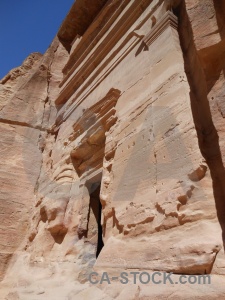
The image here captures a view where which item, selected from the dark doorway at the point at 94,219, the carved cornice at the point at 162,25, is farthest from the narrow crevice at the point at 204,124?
the dark doorway at the point at 94,219

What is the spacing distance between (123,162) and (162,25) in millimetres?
1671

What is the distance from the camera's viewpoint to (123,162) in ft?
9.18

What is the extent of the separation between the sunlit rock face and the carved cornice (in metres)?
0.02

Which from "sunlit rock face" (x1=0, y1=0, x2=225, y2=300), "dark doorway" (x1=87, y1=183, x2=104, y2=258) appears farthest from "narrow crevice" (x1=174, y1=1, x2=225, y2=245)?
"dark doorway" (x1=87, y1=183, x2=104, y2=258)

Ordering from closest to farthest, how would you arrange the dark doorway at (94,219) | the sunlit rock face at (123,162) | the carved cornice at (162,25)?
1. the sunlit rock face at (123,162)
2. the carved cornice at (162,25)
3. the dark doorway at (94,219)

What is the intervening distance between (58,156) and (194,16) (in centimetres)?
309

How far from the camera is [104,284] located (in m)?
2.01

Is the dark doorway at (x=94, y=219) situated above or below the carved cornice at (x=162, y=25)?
below

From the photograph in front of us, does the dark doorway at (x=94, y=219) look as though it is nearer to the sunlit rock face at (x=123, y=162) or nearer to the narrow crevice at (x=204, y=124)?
the sunlit rock face at (x=123, y=162)

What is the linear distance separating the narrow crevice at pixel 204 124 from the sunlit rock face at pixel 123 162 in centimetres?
1

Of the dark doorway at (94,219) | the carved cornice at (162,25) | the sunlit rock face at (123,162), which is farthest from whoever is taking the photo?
the dark doorway at (94,219)

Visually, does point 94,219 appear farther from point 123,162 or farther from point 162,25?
point 162,25

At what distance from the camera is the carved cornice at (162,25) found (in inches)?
123

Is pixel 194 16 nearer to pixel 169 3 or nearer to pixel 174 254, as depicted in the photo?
pixel 169 3
